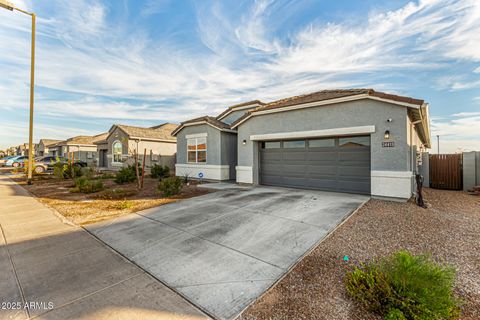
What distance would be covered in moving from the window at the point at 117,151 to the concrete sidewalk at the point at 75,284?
17.6m

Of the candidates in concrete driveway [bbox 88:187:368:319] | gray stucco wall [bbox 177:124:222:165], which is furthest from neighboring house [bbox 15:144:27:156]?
concrete driveway [bbox 88:187:368:319]

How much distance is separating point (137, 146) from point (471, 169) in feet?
76.3

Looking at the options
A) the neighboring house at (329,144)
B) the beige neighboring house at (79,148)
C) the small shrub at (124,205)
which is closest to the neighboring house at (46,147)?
the beige neighboring house at (79,148)

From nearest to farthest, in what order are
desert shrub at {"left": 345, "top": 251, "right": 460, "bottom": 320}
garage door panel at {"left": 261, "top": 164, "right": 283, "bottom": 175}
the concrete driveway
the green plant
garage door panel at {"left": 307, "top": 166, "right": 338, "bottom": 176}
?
desert shrub at {"left": 345, "top": 251, "right": 460, "bottom": 320} → the concrete driveway → garage door panel at {"left": 307, "top": 166, "right": 338, "bottom": 176} → garage door panel at {"left": 261, "top": 164, "right": 283, "bottom": 175} → the green plant

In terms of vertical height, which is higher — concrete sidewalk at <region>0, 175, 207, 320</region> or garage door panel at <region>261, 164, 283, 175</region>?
garage door panel at <region>261, 164, 283, 175</region>

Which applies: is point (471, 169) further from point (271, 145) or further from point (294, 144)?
point (271, 145)

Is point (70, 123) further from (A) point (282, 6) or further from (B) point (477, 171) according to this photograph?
(B) point (477, 171)

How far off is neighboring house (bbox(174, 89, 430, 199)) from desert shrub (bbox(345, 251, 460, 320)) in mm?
5830

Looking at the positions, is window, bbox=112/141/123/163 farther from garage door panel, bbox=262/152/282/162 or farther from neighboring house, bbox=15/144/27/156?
neighboring house, bbox=15/144/27/156

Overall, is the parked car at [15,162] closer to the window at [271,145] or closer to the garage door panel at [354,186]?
the window at [271,145]

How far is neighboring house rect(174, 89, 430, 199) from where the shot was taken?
285 inches

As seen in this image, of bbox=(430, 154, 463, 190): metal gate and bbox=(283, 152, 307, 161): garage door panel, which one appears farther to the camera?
bbox=(430, 154, 463, 190): metal gate

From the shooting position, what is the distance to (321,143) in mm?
9281

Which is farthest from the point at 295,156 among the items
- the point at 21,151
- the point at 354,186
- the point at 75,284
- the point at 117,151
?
Result: the point at 21,151
